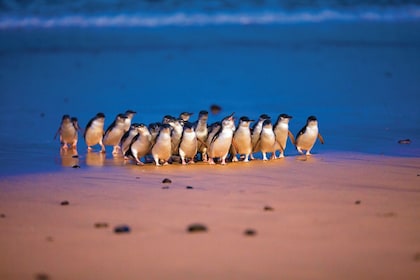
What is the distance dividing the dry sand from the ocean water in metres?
1.72

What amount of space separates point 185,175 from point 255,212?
2199 millimetres

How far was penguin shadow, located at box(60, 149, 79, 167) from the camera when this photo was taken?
10.4 metres

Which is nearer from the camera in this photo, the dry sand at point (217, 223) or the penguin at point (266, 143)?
the dry sand at point (217, 223)

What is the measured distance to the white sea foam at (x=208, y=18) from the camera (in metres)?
25.1

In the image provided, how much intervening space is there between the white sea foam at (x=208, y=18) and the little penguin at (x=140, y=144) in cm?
1493

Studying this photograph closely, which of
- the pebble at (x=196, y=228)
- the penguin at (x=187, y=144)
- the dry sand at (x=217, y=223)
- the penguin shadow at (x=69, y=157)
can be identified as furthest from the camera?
the penguin shadow at (x=69, y=157)

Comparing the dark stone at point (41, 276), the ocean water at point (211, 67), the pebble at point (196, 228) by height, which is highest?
the ocean water at point (211, 67)

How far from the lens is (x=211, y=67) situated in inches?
769

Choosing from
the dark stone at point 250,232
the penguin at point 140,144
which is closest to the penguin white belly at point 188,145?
the penguin at point 140,144

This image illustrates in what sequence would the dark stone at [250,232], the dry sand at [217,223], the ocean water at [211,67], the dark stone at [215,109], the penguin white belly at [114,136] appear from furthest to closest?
the dark stone at [215,109] → the ocean water at [211,67] → the penguin white belly at [114,136] → the dark stone at [250,232] → the dry sand at [217,223]

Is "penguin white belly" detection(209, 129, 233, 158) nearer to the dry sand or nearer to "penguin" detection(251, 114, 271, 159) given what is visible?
"penguin" detection(251, 114, 271, 159)

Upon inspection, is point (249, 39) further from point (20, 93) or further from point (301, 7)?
point (20, 93)

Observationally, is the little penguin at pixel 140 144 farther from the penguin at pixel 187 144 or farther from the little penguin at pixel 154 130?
the penguin at pixel 187 144

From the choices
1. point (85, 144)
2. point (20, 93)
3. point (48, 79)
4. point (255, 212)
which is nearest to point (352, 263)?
point (255, 212)
